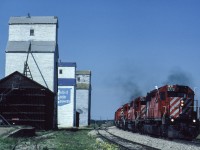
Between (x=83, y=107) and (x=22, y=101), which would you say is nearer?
(x=22, y=101)

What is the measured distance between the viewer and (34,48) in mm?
55188

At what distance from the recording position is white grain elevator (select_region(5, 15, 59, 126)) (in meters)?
54.2

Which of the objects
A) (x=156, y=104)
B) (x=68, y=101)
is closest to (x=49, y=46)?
(x=68, y=101)

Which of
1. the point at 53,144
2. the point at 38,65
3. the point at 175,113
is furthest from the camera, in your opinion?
the point at 38,65

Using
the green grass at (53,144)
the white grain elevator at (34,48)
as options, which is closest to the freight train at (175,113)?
the green grass at (53,144)

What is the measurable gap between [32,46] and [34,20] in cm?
385

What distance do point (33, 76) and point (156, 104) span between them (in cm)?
2508

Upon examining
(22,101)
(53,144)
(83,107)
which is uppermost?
(83,107)

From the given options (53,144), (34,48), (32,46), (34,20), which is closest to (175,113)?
(53,144)

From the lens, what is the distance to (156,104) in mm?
32062

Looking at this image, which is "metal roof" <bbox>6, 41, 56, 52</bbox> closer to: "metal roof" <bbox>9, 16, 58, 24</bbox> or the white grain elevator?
the white grain elevator

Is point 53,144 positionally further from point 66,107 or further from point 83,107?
point 83,107

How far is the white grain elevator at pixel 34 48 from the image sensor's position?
54219 millimetres

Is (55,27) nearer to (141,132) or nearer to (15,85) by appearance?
(15,85)
